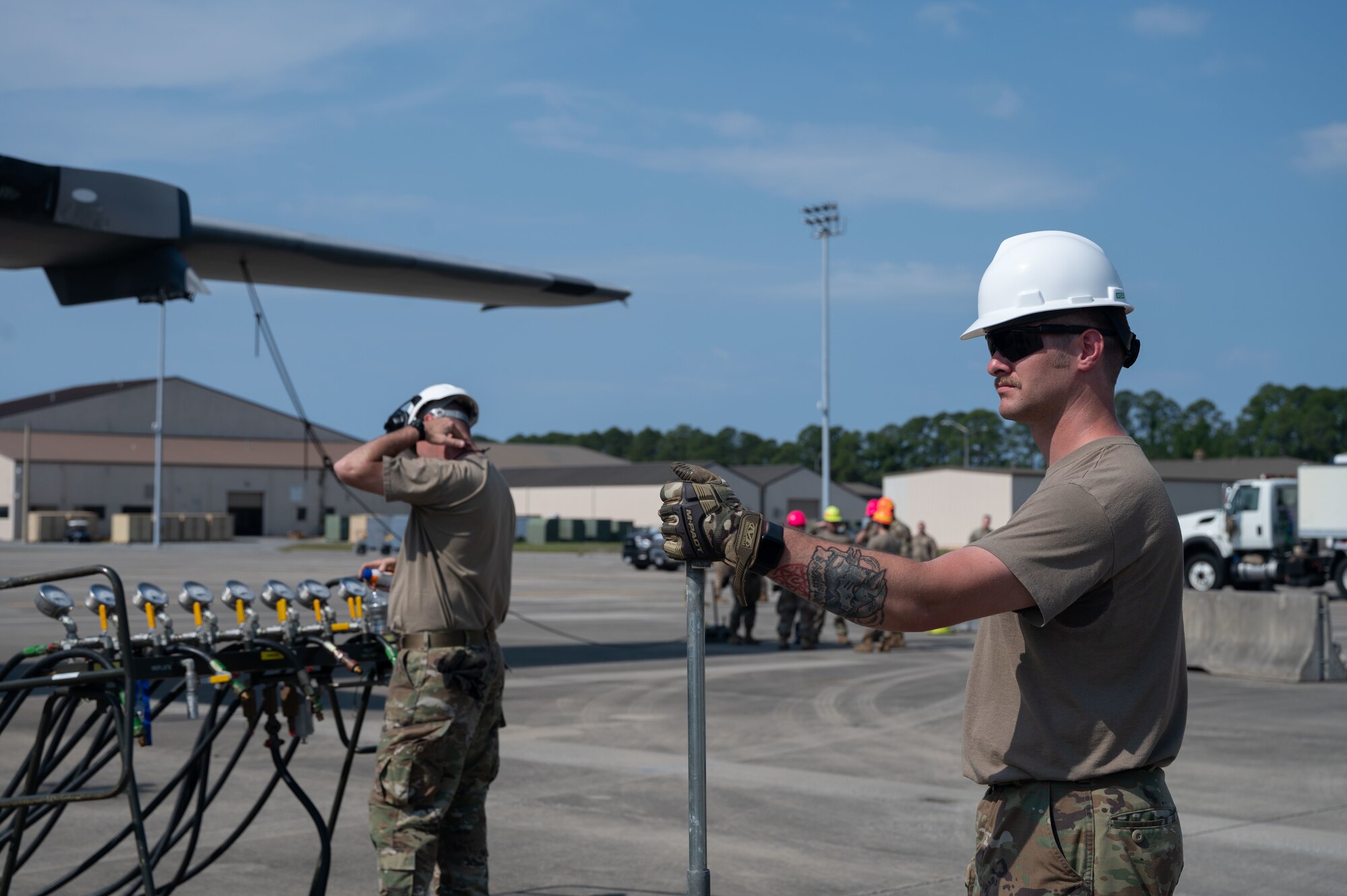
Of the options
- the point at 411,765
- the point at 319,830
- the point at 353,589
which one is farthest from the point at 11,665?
the point at 353,589

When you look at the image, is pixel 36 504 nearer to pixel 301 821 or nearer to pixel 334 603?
pixel 334 603

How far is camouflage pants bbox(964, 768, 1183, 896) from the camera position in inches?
104

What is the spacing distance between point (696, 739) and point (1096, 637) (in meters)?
0.81

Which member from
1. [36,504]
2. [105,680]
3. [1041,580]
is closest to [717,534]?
[1041,580]

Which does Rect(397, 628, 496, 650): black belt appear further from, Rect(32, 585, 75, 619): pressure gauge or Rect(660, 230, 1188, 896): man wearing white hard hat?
Rect(660, 230, 1188, 896): man wearing white hard hat

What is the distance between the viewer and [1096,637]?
2.64 m

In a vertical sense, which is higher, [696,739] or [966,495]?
[966,495]

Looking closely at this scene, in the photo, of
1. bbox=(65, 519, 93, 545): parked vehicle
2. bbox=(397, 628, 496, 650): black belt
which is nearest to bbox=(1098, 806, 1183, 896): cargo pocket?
bbox=(397, 628, 496, 650): black belt

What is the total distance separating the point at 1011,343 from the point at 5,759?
867 cm

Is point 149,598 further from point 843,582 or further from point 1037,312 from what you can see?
point 1037,312

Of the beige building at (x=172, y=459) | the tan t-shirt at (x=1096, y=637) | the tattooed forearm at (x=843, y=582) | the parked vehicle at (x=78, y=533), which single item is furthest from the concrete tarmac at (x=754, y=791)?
the beige building at (x=172, y=459)

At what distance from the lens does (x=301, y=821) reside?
746cm

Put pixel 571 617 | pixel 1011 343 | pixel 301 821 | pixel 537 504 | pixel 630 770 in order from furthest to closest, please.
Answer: pixel 537 504 < pixel 571 617 < pixel 630 770 < pixel 301 821 < pixel 1011 343

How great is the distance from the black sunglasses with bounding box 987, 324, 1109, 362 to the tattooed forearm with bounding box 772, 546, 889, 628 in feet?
1.94
